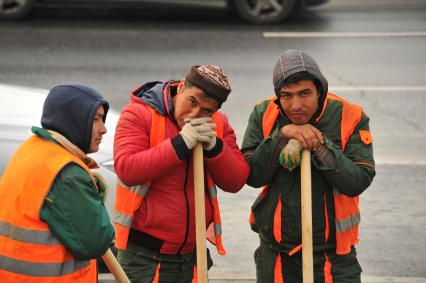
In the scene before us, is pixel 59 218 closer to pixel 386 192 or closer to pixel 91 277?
pixel 91 277

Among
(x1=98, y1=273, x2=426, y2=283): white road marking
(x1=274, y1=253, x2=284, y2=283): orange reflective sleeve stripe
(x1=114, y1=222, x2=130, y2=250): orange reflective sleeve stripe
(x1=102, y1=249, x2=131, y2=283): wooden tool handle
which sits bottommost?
(x1=98, y1=273, x2=426, y2=283): white road marking

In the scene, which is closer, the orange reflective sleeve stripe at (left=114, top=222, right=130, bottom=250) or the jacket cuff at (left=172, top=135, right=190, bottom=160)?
the jacket cuff at (left=172, top=135, right=190, bottom=160)

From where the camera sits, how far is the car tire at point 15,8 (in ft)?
46.5

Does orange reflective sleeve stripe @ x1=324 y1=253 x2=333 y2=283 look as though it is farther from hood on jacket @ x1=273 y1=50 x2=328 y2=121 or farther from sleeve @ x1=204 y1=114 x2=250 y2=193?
hood on jacket @ x1=273 y1=50 x2=328 y2=121

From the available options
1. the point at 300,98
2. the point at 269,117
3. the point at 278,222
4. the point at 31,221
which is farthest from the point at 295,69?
the point at 31,221

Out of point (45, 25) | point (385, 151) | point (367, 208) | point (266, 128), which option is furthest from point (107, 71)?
point (266, 128)

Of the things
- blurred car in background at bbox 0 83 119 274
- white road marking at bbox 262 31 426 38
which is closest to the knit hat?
blurred car in background at bbox 0 83 119 274

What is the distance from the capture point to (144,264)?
482 cm

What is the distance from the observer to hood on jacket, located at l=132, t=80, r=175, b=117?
4734 millimetres

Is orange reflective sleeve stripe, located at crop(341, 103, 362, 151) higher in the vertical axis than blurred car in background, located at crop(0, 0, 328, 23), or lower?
higher

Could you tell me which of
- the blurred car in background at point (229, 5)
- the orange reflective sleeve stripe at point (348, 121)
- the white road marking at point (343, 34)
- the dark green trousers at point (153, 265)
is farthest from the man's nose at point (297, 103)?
the blurred car in background at point (229, 5)

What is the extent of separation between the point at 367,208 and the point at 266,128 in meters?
3.40

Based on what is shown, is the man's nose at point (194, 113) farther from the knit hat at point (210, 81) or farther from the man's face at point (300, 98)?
the man's face at point (300, 98)

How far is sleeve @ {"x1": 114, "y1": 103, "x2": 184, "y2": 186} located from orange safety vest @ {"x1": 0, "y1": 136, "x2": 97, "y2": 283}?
1.10 ft
